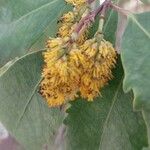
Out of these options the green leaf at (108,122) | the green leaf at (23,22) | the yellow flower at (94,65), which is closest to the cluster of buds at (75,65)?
the yellow flower at (94,65)

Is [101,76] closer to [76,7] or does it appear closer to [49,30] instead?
[76,7]

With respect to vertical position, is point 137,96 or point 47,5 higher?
point 47,5

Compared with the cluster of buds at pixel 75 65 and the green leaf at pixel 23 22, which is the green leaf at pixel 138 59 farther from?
the green leaf at pixel 23 22

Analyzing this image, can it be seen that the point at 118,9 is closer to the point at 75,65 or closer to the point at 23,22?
the point at 75,65

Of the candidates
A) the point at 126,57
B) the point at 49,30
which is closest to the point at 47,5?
the point at 49,30

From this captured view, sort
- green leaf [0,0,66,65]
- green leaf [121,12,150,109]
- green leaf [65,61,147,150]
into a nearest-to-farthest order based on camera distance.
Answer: green leaf [121,12,150,109]
green leaf [65,61,147,150]
green leaf [0,0,66,65]

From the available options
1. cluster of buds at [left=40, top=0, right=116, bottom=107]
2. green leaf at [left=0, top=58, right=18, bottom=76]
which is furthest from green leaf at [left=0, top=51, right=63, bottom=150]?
cluster of buds at [left=40, top=0, right=116, bottom=107]

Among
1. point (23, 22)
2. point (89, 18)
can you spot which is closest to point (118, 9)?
point (89, 18)

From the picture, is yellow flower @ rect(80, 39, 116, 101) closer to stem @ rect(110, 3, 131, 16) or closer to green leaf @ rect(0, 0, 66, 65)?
stem @ rect(110, 3, 131, 16)
